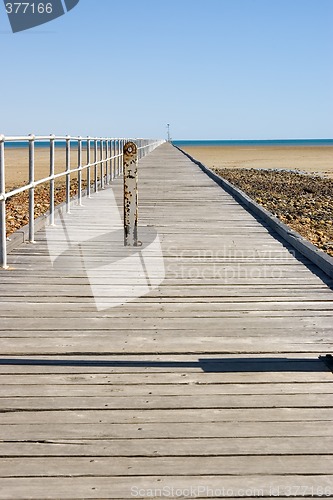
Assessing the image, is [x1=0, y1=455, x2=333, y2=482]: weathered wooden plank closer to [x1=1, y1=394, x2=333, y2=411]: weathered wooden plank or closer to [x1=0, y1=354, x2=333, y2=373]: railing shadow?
[x1=1, y1=394, x2=333, y2=411]: weathered wooden plank

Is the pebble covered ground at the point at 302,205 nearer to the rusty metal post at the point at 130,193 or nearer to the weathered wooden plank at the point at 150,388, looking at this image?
the rusty metal post at the point at 130,193

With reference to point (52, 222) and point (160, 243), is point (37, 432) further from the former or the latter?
point (52, 222)

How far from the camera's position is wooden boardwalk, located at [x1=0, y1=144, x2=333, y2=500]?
2748 millimetres

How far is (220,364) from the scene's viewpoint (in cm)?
396

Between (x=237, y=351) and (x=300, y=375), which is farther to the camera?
(x=237, y=351)

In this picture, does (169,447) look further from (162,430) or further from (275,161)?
(275,161)

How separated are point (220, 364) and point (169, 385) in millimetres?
428

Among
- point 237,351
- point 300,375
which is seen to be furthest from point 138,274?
point 300,375

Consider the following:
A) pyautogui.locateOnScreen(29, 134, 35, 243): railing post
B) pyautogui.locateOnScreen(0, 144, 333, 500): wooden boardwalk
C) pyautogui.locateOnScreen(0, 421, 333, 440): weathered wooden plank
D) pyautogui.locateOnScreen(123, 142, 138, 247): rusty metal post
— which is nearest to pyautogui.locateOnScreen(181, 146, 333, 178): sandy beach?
pyautogui.locateOnScreen(123, 142, 138, 247): rusty metal post

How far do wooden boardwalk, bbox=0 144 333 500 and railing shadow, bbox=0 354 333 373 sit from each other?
11 millimetres

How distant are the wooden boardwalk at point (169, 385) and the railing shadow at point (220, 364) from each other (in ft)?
0.04

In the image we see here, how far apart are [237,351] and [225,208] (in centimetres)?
761

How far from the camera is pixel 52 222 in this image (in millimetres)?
9430

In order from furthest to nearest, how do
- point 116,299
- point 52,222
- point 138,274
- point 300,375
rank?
point 52,222, point 138,274, point 116,299, point 300,375
